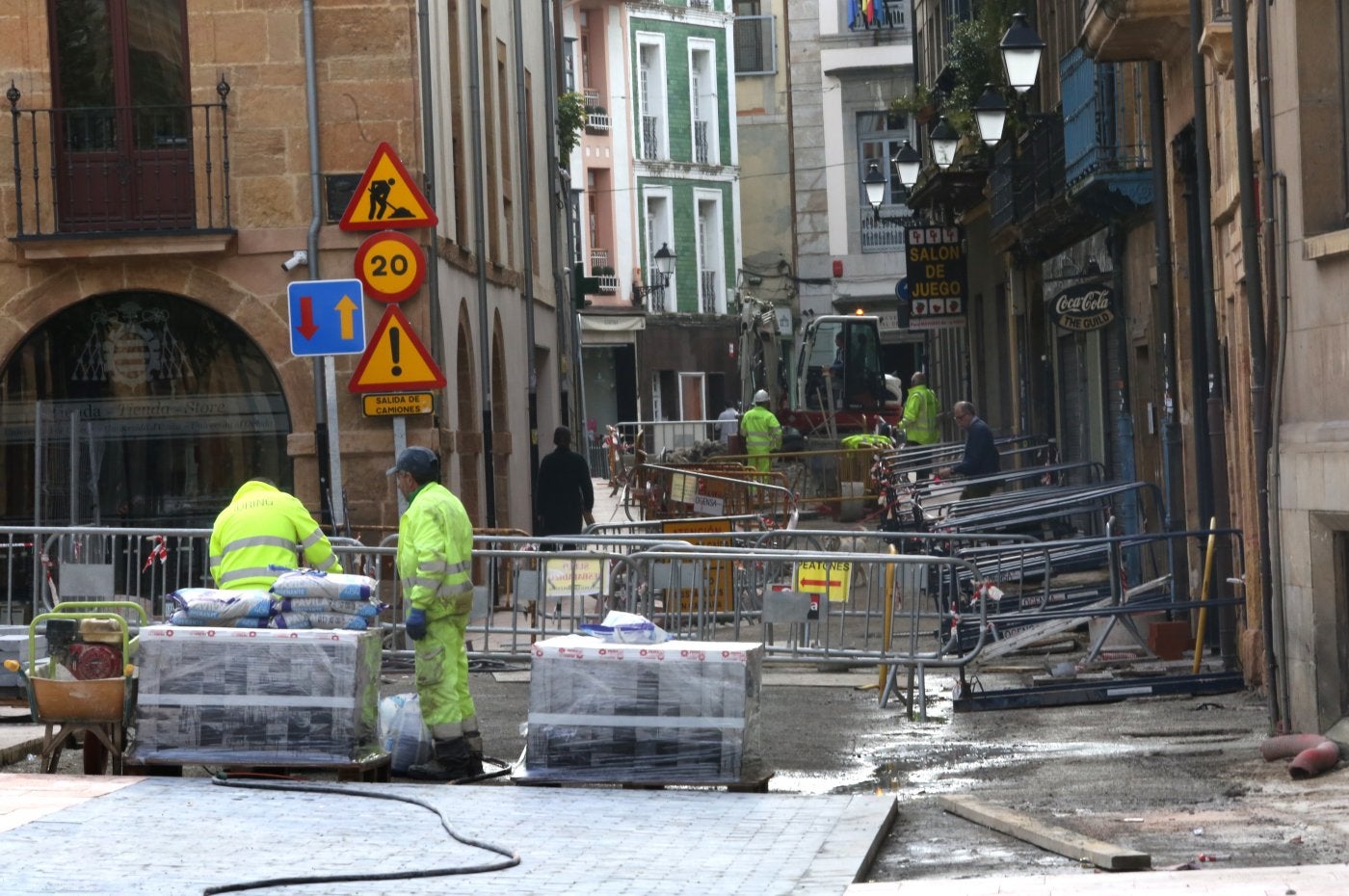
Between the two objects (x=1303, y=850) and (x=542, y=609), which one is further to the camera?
(x=542, y=609)

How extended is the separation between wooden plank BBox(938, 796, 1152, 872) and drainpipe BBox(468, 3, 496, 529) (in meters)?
12.6

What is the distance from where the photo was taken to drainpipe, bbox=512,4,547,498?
2466 cm

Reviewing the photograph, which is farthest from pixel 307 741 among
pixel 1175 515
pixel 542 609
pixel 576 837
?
pixel 1175 515

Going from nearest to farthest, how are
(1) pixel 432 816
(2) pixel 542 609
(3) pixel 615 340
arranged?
(1) pixel 432 816
(2) pixel 542 609
(3) pixel 615 340

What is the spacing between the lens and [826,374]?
42.4 meters

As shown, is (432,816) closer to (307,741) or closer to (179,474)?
(307,741)

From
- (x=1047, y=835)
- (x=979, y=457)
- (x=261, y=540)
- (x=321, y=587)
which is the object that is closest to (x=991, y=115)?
(x=979, y=457)

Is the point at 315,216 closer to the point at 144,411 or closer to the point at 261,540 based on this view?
the point at 144,411

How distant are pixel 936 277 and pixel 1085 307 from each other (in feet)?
41.6

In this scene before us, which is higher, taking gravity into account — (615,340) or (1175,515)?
(615,340)

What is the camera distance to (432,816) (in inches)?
364

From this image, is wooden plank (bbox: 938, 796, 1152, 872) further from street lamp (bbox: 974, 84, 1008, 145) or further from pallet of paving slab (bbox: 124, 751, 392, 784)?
street lamp (bbox: 974, 84, 1008, 145)

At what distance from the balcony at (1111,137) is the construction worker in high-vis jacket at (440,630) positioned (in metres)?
9.46

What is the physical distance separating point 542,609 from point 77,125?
681cm
